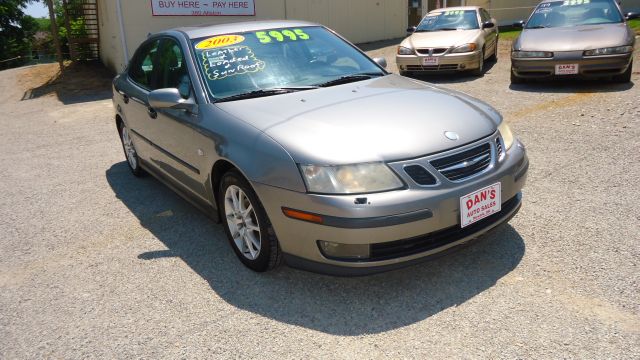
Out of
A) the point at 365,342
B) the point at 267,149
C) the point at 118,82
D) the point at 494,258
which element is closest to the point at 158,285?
the point at 267,149

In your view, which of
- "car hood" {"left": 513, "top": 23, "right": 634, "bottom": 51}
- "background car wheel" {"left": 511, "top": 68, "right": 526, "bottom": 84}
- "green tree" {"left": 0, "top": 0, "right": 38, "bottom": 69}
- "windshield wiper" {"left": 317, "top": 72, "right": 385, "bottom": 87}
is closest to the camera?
"windshield wiper" {"left": 317, "top": 72, "right": 385, "bottom": 87}

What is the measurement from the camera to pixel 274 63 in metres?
3.80

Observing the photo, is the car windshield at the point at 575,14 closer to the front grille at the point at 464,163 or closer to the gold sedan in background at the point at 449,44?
the gold sedan in background at the point at 449,44

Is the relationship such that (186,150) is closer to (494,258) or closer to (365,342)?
(365,342)

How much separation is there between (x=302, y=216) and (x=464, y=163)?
973 mm

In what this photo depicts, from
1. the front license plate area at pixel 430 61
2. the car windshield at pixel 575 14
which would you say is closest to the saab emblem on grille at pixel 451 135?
the car windshield at pixel 575 14

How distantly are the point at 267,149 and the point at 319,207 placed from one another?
49 centimetres

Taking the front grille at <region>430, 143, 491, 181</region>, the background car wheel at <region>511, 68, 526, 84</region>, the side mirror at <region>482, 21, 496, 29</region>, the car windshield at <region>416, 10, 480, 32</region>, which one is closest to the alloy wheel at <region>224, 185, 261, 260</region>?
the front grille at <region>430, 143, 491, 181</region>

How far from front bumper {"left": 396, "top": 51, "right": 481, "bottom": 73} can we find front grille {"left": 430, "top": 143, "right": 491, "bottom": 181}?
6.88m

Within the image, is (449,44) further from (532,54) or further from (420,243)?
(420,243)

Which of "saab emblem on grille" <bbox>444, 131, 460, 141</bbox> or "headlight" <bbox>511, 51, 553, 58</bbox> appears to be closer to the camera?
"saab emblem on grille" <bbox>444, 131, 460, 141</bbox>

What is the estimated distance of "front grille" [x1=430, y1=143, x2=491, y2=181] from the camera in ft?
9.18

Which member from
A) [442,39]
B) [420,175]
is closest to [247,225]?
[420,175]

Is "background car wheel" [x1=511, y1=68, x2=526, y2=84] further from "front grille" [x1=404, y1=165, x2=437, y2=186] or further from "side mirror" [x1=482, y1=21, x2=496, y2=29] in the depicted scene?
"front grille" [x1=404, y1=165, x2=437, y2=186]
